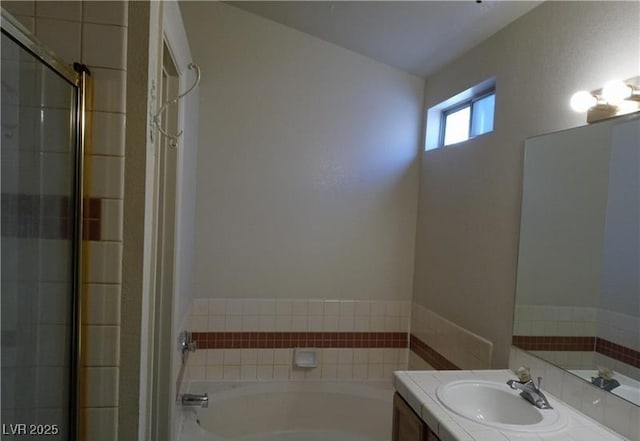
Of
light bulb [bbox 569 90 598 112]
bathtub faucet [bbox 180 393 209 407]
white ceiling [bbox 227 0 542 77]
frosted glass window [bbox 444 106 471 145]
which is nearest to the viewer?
light bulb [bbox 569 90 598 112]

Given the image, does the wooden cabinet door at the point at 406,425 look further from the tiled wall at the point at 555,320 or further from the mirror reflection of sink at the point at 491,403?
the tiled wall at the point at 555,320

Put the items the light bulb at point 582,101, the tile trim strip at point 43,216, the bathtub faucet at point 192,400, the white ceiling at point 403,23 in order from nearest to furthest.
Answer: the tile trim strip at point 43,216, the light bulb at point 582,101, the white ceiling at point 403,23, the bathtub faucet at point 192,400

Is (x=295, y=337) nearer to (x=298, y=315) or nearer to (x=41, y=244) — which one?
(x=298, y=315)

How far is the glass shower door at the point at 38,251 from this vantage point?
1.00 m

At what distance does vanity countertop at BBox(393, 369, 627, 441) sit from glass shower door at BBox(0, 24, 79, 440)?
1122 mm

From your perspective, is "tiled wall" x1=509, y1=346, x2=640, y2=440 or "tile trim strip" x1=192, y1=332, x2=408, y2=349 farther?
"tile trim strip" x1=192, y1=332, x2=408, y2=349

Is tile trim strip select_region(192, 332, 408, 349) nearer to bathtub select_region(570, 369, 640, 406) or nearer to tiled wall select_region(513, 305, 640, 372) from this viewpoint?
tiled wall select_region(513, 305, 640, 372)

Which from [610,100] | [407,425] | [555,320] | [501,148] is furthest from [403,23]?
[407,425]

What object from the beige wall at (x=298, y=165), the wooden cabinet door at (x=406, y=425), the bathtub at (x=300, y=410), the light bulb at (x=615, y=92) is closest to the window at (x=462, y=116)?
the beige wall at (x=298, y=165)

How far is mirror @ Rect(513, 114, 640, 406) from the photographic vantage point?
1.32 m

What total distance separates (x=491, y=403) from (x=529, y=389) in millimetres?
185

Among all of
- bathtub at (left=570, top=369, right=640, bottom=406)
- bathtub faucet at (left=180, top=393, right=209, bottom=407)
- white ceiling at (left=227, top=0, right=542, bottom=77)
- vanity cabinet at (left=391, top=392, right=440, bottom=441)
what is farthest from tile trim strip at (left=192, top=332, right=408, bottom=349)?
white ceiling at (left=227, top=0, right=542, bottom=77)

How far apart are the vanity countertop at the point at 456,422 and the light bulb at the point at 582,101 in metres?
1.10

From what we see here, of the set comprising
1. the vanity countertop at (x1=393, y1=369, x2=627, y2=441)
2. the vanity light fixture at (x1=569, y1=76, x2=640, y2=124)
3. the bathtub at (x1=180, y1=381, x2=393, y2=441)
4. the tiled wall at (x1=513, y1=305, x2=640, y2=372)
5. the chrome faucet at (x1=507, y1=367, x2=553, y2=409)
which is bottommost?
the bathtub at (x1=180, y1=381, x2=393, y2=441)
